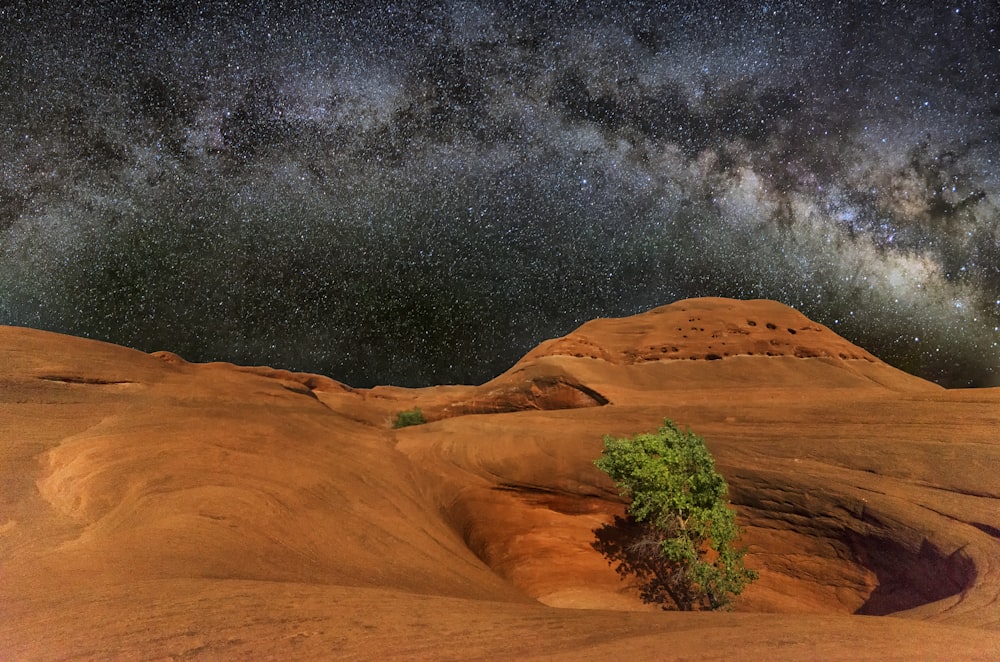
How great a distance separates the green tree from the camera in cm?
1320

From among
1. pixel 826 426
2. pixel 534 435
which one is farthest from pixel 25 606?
pixel 826 426

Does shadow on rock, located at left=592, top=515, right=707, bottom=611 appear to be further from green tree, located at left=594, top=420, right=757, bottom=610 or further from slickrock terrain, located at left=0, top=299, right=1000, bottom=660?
slickrock terrain, located at left=0, top=299, right=1000, bottom=660

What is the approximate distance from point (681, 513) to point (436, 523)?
800 centimetres

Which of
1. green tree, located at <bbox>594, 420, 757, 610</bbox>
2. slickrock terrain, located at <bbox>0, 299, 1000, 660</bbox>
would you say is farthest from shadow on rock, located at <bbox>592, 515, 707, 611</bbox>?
slickrock terrain, located at <bbox>0, 299, 1000, 660</bbox>

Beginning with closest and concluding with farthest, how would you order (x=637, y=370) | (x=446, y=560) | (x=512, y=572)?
(x=446, y=560) → (x=512, y=572) → (x=637, y=370)

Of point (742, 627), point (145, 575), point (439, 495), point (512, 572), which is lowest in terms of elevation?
point (512, 572)

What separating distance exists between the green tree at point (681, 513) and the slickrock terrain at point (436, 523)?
172 cm

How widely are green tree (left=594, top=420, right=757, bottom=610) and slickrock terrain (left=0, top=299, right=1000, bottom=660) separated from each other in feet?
5.65

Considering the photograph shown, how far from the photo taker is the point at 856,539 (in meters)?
14.8

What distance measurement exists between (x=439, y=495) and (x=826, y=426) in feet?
53.0

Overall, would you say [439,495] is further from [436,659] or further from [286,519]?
[436,659]

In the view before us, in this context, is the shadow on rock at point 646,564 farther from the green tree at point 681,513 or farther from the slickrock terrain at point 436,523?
the slickrock terrain at point 436,523

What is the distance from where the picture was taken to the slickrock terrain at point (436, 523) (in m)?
5.85

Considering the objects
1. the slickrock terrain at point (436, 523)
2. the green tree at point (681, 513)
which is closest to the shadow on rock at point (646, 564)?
the green tree at point (681, 513)
